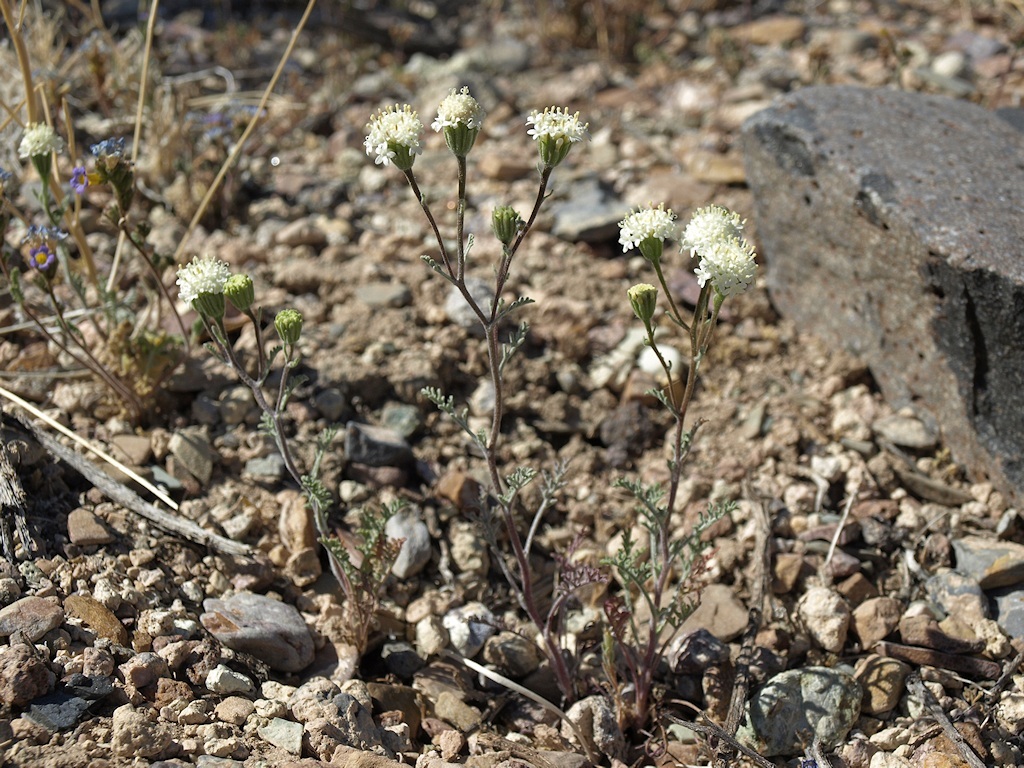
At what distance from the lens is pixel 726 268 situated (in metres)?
2.25

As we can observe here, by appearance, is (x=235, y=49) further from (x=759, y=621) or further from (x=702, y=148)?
(x=759, y=621)

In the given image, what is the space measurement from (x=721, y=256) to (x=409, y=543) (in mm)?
1561

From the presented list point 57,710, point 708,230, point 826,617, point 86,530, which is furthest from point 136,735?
point 826,617

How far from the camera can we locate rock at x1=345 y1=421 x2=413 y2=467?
3422 millimetres

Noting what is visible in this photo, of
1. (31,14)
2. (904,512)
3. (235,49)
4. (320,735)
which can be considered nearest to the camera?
(320,735)

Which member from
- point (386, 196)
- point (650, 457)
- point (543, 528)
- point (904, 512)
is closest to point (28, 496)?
point (543, 528)

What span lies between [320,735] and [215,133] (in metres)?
3.14

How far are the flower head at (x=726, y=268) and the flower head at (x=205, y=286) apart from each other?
127 centimetres

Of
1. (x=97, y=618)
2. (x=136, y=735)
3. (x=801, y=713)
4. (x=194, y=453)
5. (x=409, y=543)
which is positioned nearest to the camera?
(x=136, y=735)

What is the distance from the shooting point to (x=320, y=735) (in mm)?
2434

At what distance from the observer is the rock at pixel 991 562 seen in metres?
3.01

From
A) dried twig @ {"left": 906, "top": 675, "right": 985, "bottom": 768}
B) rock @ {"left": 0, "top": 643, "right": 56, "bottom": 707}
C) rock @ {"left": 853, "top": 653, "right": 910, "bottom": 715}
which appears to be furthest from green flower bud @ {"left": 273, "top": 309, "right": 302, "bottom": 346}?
dried twig @ {"left": 906, "top": 675, "right": 985, "bottom": 768}

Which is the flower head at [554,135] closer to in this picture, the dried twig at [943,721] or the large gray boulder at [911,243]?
the large gray boulder at [911,243]

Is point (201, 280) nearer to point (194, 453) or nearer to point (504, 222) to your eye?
point (504, 222)
